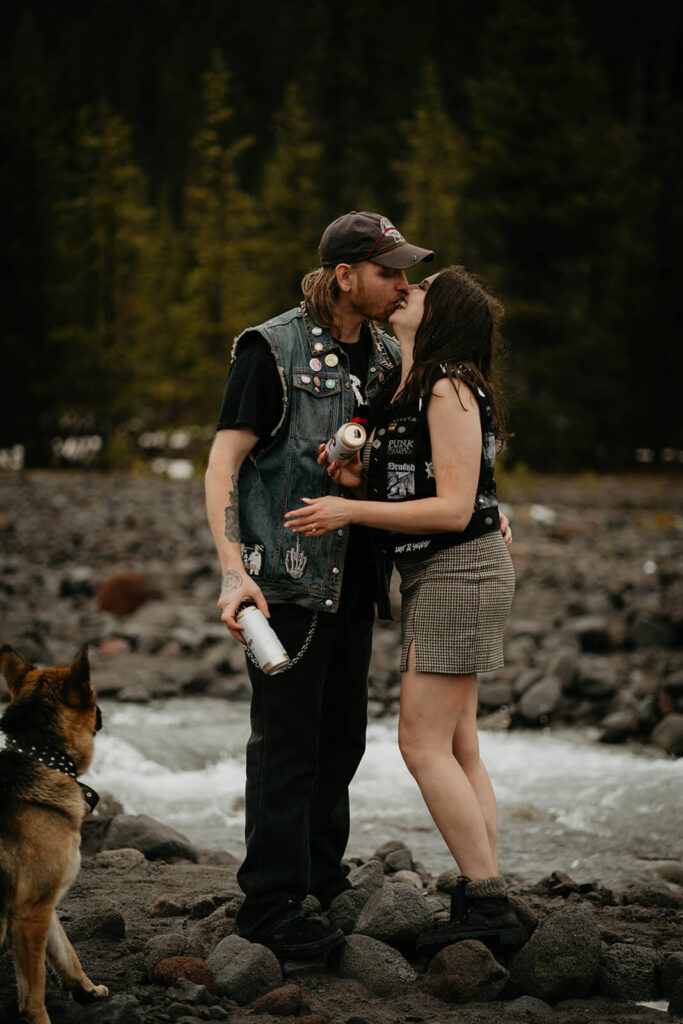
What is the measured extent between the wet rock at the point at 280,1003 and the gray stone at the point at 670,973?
145cm

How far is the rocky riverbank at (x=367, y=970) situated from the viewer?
4070 mm

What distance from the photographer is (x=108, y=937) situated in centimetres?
473

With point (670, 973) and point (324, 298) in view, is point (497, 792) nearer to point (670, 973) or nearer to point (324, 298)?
point (670, 973)

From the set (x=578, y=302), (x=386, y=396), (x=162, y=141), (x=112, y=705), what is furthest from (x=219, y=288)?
(x=162, y=141)

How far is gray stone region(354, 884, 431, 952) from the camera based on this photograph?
4570 millimetres

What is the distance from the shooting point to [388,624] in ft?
41.3

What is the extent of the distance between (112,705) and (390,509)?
674 centimetres

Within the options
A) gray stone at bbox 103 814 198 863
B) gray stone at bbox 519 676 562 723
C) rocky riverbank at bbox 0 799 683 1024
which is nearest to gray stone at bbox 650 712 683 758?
gray stone at bbox 519 676 562 723

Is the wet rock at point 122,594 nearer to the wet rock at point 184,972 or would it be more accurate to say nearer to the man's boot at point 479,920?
the wet rock at point 184,972

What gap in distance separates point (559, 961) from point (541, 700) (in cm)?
575

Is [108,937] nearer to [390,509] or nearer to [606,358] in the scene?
[390,509]

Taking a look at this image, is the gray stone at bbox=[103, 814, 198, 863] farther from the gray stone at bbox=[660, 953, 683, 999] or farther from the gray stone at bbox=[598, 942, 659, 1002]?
the gray stone at bbox=[660, 953, 683, 999]

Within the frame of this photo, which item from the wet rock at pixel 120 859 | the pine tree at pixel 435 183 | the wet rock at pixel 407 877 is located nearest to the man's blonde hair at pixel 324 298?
the wet rock at pixel 407 877

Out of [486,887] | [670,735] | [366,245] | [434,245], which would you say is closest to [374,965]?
[486,887]
